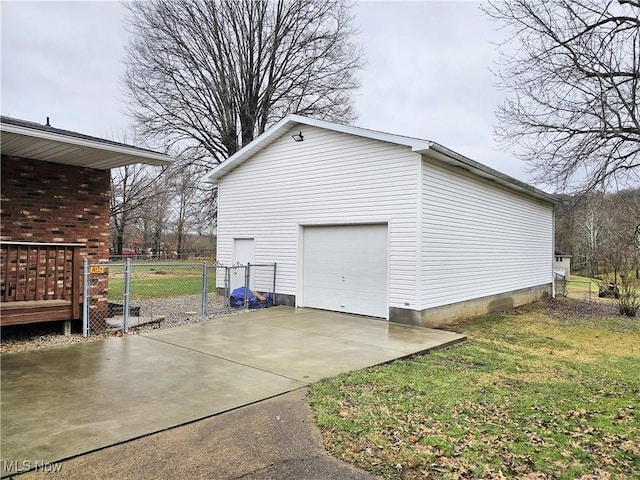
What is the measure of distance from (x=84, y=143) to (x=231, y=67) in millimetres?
16518

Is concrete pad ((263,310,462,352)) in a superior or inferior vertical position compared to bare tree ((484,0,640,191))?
inferior

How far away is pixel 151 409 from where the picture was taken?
3.85 m

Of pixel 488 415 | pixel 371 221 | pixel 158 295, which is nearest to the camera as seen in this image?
pixel 488 415

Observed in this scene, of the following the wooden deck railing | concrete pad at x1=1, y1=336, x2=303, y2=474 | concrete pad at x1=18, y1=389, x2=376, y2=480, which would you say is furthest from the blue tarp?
concrete pad at x1=18, y1=389, x2=376, y2=480

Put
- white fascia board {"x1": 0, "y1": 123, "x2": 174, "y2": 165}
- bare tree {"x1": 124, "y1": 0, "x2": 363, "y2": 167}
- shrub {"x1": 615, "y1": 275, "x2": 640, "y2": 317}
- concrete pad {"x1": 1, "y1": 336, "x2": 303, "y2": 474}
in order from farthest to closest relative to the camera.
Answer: bare tree {"x1": 124, "y1": 0, "x2": 363, "y2": 167} < shrub {"x1": 615, "y1": 275, "x2": 640, "y2": 317} < white fascia board {"x1": 0, "y1": 123, "x2": 174, "y2": 165} < concrete pad {"x1": 1, "y1": 336, "x2": 303, "y2": 474}

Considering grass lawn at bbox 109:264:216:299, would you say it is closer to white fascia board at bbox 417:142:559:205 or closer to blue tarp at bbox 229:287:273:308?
blue tarp at bbox 229:287:273:308

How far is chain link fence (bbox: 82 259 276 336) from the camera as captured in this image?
7.23 m

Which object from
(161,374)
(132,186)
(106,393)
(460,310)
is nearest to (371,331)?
(460,310)

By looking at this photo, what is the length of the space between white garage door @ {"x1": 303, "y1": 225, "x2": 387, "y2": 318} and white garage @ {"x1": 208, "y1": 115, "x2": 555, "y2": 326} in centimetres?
3

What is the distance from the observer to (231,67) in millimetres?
21000

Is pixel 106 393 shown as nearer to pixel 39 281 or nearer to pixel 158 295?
pixel 39 281

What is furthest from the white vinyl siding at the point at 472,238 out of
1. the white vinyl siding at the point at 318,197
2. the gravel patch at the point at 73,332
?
the gravel patch at the point at 73,332

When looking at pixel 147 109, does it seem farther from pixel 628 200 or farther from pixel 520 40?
pixel 628 200

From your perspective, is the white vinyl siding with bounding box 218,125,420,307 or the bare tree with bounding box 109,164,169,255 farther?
the bare tree with bounding box 109,164,169,255
